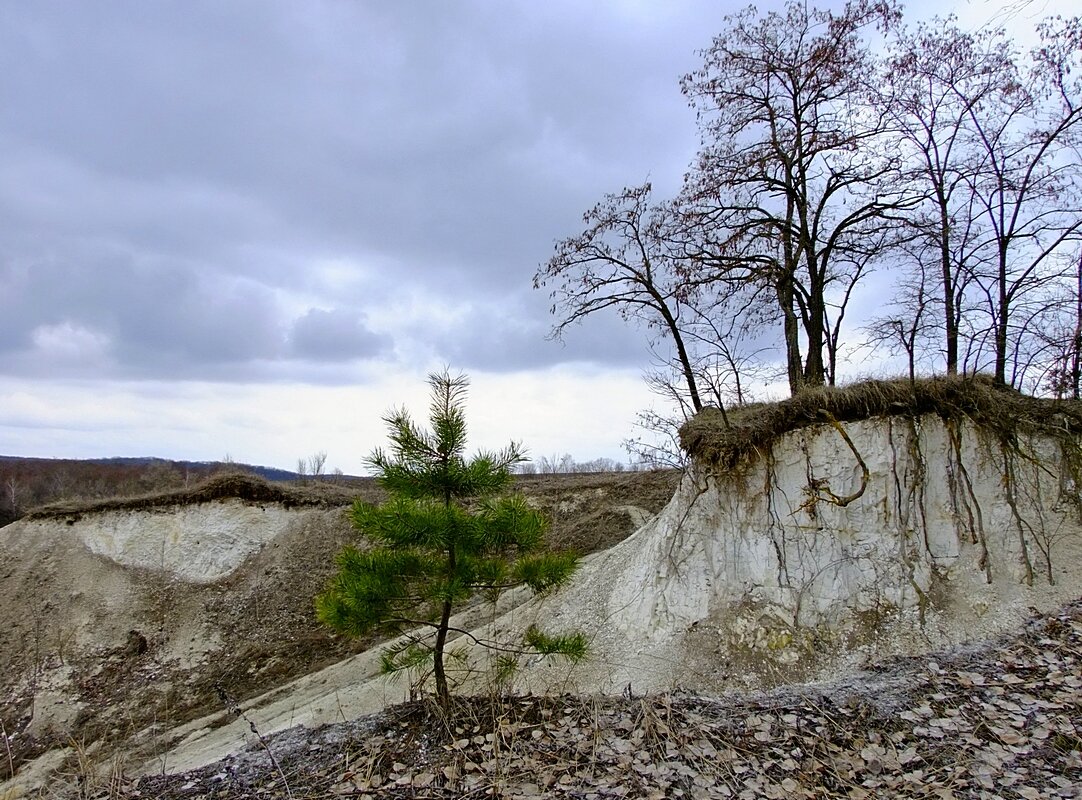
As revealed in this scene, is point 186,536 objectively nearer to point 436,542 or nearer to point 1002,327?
point 436,542

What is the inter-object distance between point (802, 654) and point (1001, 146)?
12.2m

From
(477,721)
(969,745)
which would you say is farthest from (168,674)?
(969,745)

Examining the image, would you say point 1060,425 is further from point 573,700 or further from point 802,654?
point 573,700

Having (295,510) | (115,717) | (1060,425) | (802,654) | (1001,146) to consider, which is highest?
(1001,146)

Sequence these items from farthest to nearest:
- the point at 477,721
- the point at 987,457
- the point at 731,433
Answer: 1. the point at 731,433
2. the point at 987,457
3. the point at 477,721

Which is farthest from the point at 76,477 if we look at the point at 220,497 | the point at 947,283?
the point at 947,283

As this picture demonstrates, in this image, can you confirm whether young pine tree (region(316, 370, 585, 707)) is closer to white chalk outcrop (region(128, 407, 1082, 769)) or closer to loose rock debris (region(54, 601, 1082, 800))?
loose rock debris (region(54, 601, 1082, 800))

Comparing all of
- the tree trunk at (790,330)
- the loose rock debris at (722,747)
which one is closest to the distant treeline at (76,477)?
the tree trunk at (790,330)

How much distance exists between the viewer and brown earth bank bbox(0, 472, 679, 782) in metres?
13.8

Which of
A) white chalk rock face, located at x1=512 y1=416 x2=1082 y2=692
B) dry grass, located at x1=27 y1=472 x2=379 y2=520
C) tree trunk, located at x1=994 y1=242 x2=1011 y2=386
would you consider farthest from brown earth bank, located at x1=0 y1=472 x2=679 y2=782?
tree trunk, located at x1=994 y1=242 x2=1011 y2=386

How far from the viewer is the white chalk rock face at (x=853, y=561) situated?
8828 mm

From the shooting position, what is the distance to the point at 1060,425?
9.91 meters

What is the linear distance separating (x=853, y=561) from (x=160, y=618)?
16391mm

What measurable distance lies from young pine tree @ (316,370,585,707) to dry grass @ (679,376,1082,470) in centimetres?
490
